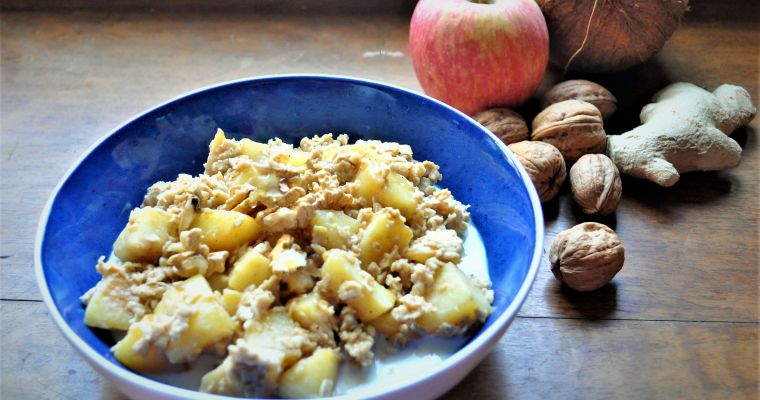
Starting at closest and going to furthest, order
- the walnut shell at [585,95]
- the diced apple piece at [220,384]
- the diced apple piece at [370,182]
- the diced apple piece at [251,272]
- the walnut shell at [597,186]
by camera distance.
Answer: the diced apple piece at [220,384] < the diced apple piece at [251,272] < the diced apple piece at [370,182] < the walnut shell at [597,186] < the walnut shell at [585,95]

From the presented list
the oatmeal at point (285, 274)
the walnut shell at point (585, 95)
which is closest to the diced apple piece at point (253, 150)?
the oatmeal at point (285, 274)

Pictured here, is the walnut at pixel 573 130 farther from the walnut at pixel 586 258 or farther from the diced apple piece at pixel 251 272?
the diced apple piece at pixel 251 272

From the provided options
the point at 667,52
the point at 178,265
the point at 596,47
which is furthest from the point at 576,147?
the point at 178,265

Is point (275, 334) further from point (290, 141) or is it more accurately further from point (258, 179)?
point (290, 141)

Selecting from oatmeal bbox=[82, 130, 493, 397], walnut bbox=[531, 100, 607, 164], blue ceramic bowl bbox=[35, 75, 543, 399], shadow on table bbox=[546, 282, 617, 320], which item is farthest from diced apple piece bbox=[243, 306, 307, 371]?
walnut bbox=[531, 100, 607, 164]

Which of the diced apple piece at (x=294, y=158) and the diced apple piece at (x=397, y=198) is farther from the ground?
the diced apple piece at (x=294, y=158)

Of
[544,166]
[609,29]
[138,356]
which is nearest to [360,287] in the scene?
[138,356]

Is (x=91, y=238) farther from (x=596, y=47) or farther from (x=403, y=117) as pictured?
(x=596, y=47)

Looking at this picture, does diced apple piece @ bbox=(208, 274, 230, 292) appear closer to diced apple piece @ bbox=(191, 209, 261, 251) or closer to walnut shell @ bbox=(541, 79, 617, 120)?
diced apple piece @ bbox=(191, 209, 261, 251)
